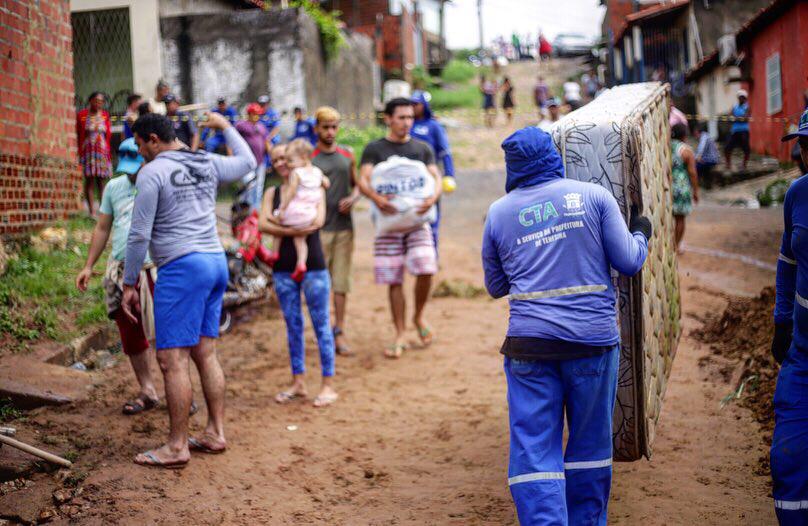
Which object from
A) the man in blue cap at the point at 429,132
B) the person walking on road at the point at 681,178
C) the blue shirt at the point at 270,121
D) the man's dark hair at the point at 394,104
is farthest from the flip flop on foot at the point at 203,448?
the blue shirt at the point at 270,121

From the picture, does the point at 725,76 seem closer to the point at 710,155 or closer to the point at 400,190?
the point at 710,155

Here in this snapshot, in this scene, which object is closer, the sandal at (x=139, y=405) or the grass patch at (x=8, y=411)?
the grass patch at (x=8, y=411)

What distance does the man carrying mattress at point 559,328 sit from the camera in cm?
353

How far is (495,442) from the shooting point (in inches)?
213

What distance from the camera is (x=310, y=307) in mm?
6434

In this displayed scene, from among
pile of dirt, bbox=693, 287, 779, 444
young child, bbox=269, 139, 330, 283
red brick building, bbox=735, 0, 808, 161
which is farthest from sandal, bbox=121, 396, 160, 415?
red brick building, bbox=735, 0, 808, 161

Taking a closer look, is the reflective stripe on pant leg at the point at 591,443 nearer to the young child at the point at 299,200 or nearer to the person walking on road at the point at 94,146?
the young child at the point at 299,200

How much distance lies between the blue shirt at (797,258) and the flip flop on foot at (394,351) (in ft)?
14.4

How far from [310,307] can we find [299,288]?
0.17 m

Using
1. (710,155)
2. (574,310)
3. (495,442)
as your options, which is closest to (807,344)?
(574,310)

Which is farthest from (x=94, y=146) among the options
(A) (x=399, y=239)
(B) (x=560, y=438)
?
(B) (x=560, y=438)

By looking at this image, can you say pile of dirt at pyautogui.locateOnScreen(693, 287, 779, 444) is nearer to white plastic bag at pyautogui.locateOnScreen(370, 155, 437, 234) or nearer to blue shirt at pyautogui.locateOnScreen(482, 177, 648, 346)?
blue shirt at pyautogui.locateOnScreen(482, 177, 648, 346)

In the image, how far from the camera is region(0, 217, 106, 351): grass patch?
262 inches

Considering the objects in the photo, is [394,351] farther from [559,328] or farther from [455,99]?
[455,99]
